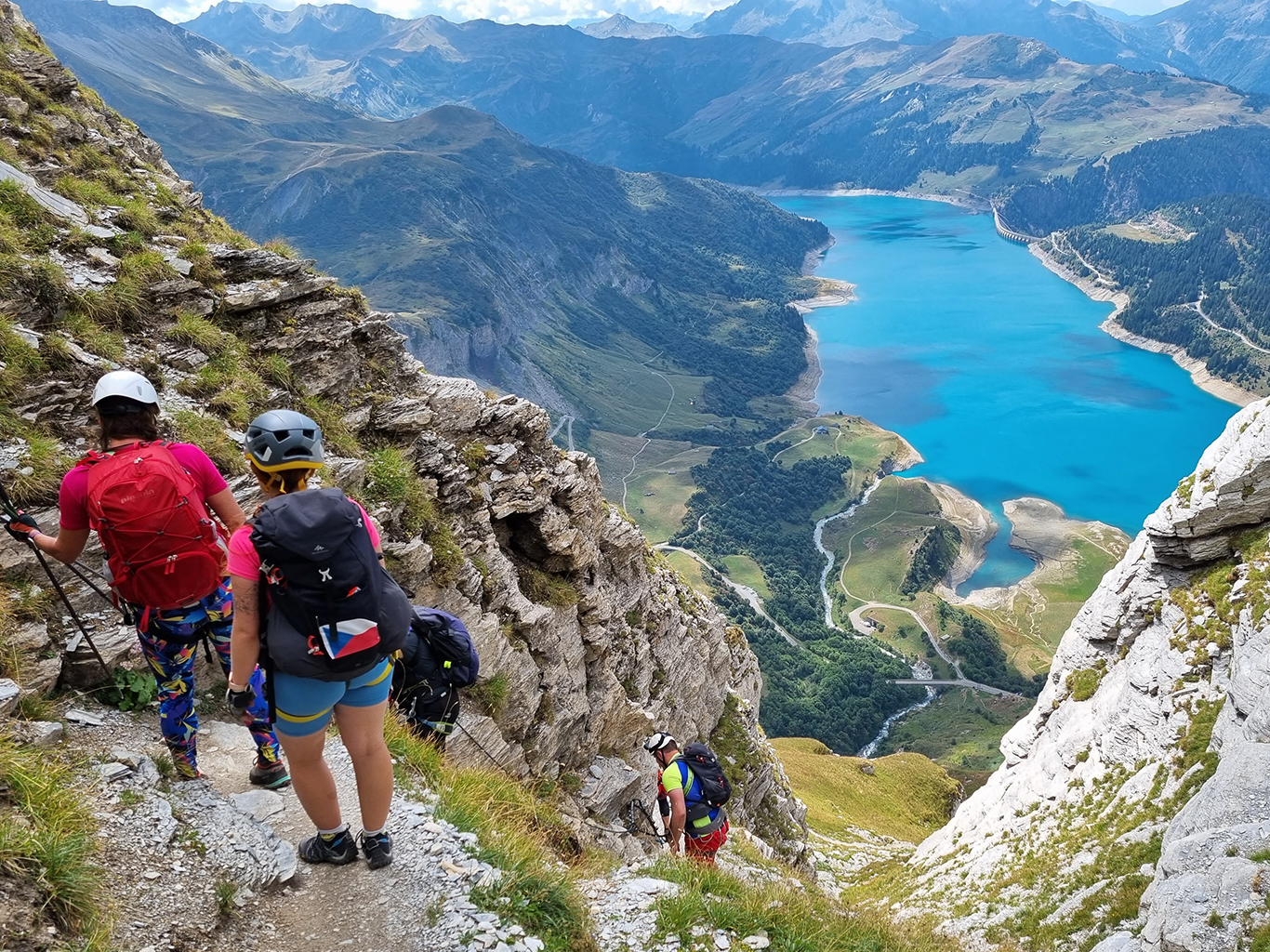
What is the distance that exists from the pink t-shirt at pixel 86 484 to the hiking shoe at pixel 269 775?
3.06m

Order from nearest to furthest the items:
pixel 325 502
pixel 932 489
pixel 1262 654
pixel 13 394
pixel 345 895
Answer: pixel 325 502 → pixel 345 895 → pixel 13 394 → pixel 1262 654 → pixel 932 489

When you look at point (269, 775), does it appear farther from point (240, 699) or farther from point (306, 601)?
point (306, 601)

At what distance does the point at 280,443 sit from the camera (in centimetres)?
618

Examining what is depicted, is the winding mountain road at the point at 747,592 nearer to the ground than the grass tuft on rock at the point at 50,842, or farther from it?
nearer to the ground

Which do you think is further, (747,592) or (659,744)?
(747,592)

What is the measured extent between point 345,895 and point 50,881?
2.49 metres

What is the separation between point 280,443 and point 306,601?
1.27 m

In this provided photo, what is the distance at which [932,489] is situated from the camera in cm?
19000

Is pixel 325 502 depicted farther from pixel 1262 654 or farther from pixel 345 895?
pixel 1262 654

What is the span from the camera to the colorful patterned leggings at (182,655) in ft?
24.3

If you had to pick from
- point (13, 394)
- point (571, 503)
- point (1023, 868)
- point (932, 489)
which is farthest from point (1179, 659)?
point (932, 489)

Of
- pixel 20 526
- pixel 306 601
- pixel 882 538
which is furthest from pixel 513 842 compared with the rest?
pixel 882 538

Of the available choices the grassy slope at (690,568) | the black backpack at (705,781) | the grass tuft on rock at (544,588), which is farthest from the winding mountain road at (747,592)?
the black backpack at (705,781)

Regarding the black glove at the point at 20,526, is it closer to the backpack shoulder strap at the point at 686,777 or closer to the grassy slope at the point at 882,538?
the backpack shoulder strap at the point at 686,777
